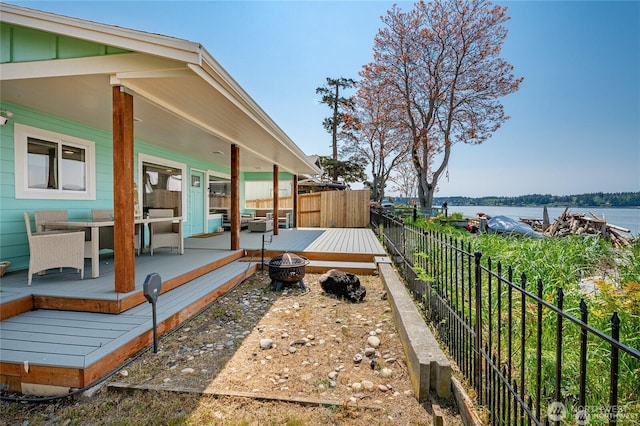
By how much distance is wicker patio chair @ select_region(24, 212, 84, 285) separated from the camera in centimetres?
343

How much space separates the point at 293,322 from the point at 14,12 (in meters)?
4.34

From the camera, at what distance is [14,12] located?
2955 mm

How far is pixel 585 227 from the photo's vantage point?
10.9 m

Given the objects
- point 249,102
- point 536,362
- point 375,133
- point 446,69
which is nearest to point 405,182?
point 375,133

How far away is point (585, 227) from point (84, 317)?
14.5 m

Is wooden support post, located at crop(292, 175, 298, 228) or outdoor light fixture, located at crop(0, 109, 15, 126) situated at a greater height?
outdoor light fixture, located at crop(0, 109, 15, 126)

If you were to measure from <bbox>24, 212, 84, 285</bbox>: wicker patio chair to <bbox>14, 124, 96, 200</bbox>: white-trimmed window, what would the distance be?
4.18ft

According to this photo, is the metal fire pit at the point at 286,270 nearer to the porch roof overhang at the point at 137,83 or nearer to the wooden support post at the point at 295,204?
the porch roof overhang at the point at 137,83

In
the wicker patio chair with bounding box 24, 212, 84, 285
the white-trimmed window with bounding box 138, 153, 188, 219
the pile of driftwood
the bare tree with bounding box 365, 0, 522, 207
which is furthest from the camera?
the bare tree with bounding box 365, 0, 522, 207

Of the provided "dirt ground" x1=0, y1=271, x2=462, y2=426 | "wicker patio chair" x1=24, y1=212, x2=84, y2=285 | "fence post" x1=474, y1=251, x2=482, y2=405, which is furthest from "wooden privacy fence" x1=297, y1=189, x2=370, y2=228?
"fence post" x1=474, y1=251, x2=482, y2=405

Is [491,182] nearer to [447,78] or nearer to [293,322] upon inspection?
[447,78]

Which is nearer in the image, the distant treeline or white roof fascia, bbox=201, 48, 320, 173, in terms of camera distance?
white roof fascia, bbox=201, 48, 320, 173

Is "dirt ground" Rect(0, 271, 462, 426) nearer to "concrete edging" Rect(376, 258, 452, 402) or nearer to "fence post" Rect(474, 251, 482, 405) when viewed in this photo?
"concrete edging" Rect(376, 258, 452, 402)

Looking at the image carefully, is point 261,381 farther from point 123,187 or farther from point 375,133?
point 375,133
